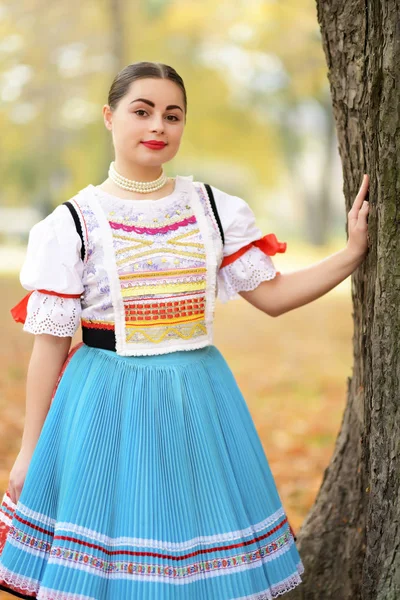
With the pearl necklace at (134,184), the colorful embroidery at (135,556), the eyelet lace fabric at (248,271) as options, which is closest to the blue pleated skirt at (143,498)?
the colorful embroidery at (135,556)

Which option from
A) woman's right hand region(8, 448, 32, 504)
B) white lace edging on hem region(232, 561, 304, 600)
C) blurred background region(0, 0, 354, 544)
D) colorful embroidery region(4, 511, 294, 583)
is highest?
blurred background region(0, 0, 354, 544)

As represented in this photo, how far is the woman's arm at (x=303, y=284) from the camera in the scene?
6.75ft

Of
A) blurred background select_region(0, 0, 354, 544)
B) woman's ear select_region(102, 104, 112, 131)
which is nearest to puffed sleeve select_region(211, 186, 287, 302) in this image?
woman's ear select_region(102, 104, 112, 131)

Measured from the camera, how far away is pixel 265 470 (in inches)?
82.1

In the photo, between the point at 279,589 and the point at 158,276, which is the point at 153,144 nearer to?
the point at 158,276

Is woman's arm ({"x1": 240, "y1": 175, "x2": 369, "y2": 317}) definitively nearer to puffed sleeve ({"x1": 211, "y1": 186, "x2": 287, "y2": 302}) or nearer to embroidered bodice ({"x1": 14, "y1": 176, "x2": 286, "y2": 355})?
puffed sleeve ({"x1": 211, "y1": 186, "x2": 287, "y2": 302})

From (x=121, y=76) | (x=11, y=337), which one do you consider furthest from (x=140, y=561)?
(x=11, y=337)

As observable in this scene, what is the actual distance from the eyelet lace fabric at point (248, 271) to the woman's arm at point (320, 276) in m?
0.03

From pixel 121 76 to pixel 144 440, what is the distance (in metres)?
0.93

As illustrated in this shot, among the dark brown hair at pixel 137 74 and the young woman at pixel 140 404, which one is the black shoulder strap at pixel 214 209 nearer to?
the young woman at pixel 140 404

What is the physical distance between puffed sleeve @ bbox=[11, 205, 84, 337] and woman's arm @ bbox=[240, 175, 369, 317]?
0.52 m

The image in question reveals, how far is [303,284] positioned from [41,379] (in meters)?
0.76

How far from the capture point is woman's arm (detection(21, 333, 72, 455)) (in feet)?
6.55

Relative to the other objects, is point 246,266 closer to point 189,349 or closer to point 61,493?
point 189,349
